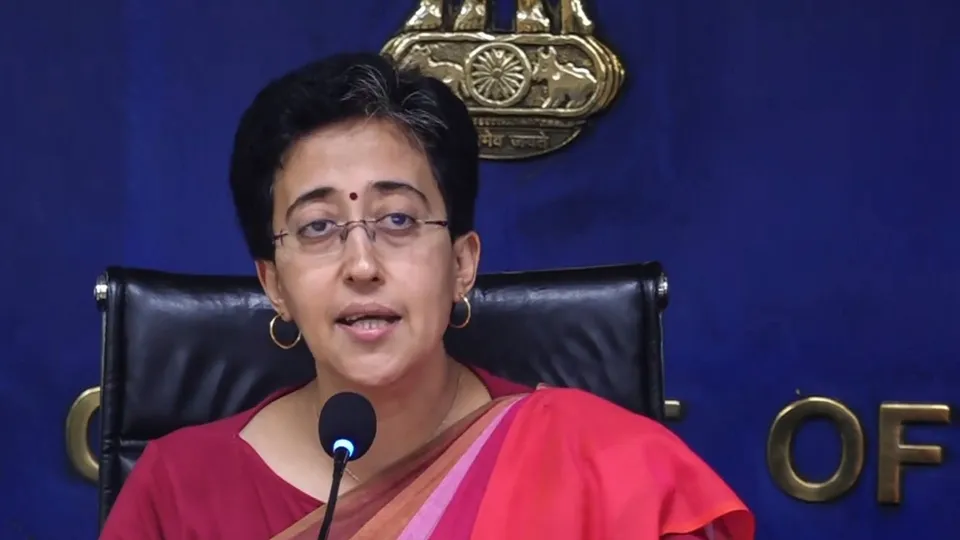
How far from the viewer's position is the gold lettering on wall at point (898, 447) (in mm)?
1993

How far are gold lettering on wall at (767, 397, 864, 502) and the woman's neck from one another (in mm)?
892

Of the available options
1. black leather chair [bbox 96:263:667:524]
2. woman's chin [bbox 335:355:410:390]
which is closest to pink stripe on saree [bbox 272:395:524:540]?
woman's chin [bbox 335:355:410:390]

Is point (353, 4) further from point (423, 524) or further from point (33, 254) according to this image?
point (423, 524)

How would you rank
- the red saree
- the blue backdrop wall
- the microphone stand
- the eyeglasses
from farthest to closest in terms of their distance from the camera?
the blue backdrop wall, the eyeglasses, the red saree, the microphone stand

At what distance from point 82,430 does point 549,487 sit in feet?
4.13

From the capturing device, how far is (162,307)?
1.51m

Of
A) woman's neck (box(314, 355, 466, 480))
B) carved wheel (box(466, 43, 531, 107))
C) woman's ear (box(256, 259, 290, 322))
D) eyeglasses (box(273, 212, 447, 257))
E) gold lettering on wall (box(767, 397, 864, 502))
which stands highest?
carved wheel (box(466, 43, 531, 107))

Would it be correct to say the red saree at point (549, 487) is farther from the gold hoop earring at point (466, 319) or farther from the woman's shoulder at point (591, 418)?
the gold hoop earring at point (466, 319)

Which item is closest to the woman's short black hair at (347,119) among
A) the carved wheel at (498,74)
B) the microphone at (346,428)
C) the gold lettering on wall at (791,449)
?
the microphone at (346,428)

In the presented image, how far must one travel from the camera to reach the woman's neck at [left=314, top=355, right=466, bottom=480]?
1.31 meters

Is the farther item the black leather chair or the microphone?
the black leather chair

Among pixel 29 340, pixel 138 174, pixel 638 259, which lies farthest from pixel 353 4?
pixel 29 340

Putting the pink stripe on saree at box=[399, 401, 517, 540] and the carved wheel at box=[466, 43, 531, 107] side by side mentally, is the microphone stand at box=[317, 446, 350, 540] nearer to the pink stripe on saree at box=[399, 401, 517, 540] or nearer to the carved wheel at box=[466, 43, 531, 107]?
the pink stripe on saree at box=[399, 401, 517, 540]

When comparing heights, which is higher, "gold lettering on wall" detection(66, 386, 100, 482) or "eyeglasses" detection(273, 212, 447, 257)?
"eyeglasses" detection(273, 212, 447, 257)
